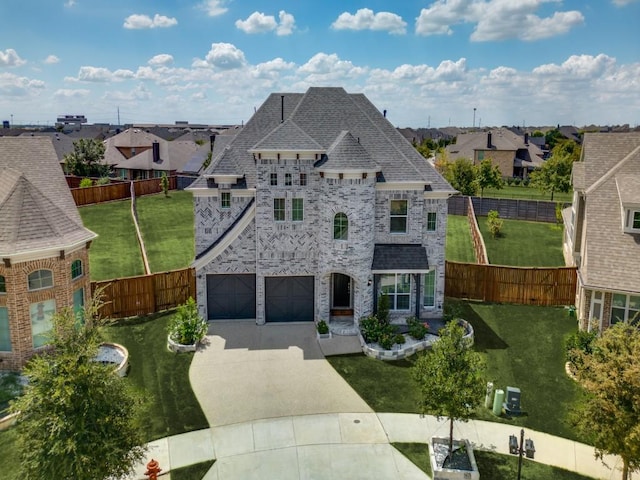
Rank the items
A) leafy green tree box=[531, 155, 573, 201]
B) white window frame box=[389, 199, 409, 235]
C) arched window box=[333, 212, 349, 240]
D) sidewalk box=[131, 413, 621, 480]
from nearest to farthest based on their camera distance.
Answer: sidewalk box=[131, 413, 621, 480] < arched window box=[333, 212, 349, 240] < white window frame box=[389, 199, 409, 235] < leafy green tree box=[531, 155, 573, 201]

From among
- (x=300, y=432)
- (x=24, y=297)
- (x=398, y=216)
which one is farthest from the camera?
(x=398, y=216)

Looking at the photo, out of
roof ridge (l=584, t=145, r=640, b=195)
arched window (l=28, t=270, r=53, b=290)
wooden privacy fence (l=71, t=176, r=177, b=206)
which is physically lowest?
arched window (l=28, t=270, r=53, b=290)

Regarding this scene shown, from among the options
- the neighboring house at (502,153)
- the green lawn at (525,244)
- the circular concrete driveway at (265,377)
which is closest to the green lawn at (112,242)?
the circular concrete driveway at (265,377)

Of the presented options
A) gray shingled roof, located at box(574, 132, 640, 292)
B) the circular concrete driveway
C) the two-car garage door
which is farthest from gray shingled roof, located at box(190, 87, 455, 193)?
the circular concrete driveway

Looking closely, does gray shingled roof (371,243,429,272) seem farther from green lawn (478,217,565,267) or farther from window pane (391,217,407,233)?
green lawn (478,217,565,267)

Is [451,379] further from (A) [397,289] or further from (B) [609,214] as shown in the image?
(B) [609,214]

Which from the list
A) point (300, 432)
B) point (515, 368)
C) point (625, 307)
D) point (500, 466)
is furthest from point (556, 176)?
point (300, 432)
